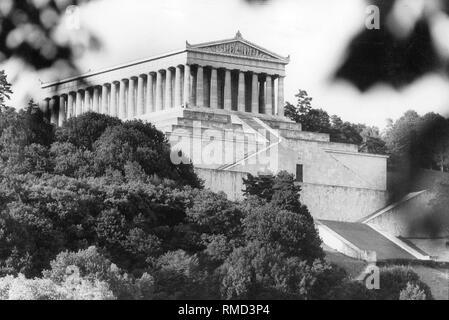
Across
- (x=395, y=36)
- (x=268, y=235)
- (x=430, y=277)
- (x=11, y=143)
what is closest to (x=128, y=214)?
(x=268, y=235)

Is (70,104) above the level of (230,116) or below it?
above

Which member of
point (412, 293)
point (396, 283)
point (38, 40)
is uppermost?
point (38, 40)

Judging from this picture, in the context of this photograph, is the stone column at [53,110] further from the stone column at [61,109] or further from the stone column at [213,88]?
the stone column at [213,88]

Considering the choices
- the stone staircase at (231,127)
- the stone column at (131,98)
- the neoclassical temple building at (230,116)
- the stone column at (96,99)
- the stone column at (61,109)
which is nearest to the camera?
the neoclassical temple building at (230,116)

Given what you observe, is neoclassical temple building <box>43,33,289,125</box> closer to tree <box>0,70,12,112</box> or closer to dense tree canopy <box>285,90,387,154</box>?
dense tree canopy <box>285,90,387,154</box>

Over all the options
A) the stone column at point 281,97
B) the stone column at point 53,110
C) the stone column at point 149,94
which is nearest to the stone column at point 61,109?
the stone column at point 53,110

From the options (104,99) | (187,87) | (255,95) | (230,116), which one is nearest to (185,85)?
(187,87)

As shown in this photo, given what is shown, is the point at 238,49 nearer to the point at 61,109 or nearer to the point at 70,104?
the point at 70,104
